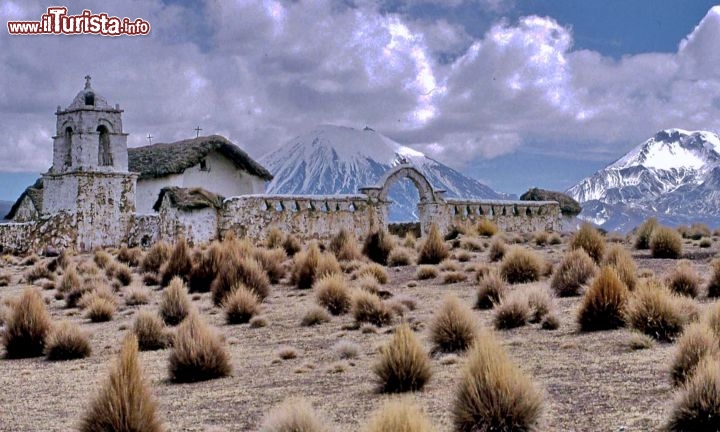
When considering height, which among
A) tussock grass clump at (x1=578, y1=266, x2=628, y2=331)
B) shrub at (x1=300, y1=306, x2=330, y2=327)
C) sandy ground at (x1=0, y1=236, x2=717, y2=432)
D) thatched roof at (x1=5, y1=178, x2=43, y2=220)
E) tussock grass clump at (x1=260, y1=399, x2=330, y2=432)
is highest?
thatched roof at (x1=5, y1=178, x2=43, y2=220)

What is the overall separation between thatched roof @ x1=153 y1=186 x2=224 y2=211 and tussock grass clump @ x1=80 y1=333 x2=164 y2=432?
67.5 feet

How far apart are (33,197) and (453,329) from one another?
32101 mm

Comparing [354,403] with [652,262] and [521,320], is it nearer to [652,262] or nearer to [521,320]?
[521,320]

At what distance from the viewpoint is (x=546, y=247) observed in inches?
840

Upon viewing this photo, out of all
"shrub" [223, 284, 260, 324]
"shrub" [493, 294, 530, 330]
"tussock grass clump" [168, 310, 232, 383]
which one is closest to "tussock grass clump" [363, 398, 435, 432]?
"tussock grass clump" [168, 310, 232, 383]

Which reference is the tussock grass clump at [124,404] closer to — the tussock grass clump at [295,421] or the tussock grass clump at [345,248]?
the tussock grass clump at [295,421]

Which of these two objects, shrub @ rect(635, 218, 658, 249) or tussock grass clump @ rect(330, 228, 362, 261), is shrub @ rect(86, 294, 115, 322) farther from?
shrub @ rect(635, 218, 658, 249)

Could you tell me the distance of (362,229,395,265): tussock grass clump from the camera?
19.0 meters

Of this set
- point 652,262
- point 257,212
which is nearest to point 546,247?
point 652,262

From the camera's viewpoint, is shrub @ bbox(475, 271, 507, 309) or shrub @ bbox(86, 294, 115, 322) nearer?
shrub @ bbox(475, 271, 507, 309)

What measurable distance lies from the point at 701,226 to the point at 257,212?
1408 cm

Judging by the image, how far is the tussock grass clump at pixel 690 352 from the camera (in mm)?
6156

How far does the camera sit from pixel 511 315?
977cm

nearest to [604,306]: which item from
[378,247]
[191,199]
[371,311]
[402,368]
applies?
[371,311]
